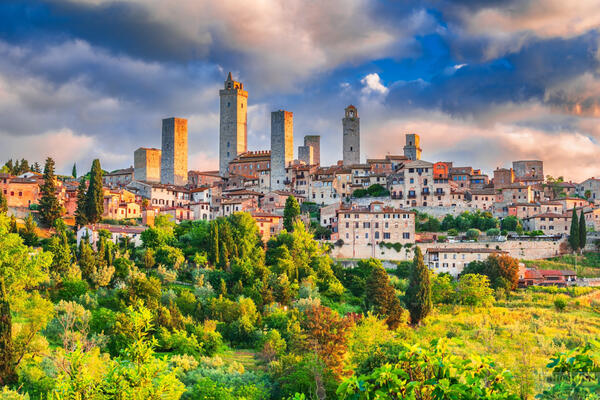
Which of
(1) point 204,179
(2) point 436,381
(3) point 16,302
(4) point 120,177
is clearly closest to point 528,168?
(1) point 204,179

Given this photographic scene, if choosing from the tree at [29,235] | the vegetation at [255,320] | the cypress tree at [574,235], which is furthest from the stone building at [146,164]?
the cypress tree at [574,235]

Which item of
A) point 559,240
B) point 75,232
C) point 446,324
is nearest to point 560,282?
point 559,240

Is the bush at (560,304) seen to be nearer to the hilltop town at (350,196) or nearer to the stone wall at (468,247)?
the hilltop town at (350,196)

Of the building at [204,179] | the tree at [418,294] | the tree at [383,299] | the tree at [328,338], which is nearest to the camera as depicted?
the tree at [328,338]

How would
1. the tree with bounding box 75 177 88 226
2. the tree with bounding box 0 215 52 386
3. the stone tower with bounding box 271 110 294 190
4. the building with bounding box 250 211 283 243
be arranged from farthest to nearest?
the stone tower with bounding box 271 110 294 190
the building with bounding box 250 211 283 243
the tree with bounding box 75 177 88 226
the tree with bounding box 0 215 52 386

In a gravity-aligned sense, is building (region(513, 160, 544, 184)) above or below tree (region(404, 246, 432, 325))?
above

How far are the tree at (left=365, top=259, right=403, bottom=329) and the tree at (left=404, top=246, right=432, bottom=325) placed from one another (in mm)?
1339

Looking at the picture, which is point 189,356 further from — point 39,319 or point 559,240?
point 559,240

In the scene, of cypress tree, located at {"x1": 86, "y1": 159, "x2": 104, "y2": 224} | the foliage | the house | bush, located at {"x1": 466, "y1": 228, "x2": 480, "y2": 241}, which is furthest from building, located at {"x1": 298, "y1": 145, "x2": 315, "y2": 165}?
the foliage

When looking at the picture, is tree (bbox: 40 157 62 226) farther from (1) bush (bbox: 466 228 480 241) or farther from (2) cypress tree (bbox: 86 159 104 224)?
(1) bush (bbox: 466 228 480 241)

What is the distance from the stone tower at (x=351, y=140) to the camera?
90.2m

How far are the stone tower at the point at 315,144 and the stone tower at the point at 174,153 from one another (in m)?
18.0

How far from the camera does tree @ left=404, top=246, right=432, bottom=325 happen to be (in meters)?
45.0

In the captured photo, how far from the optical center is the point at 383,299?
43.8m
